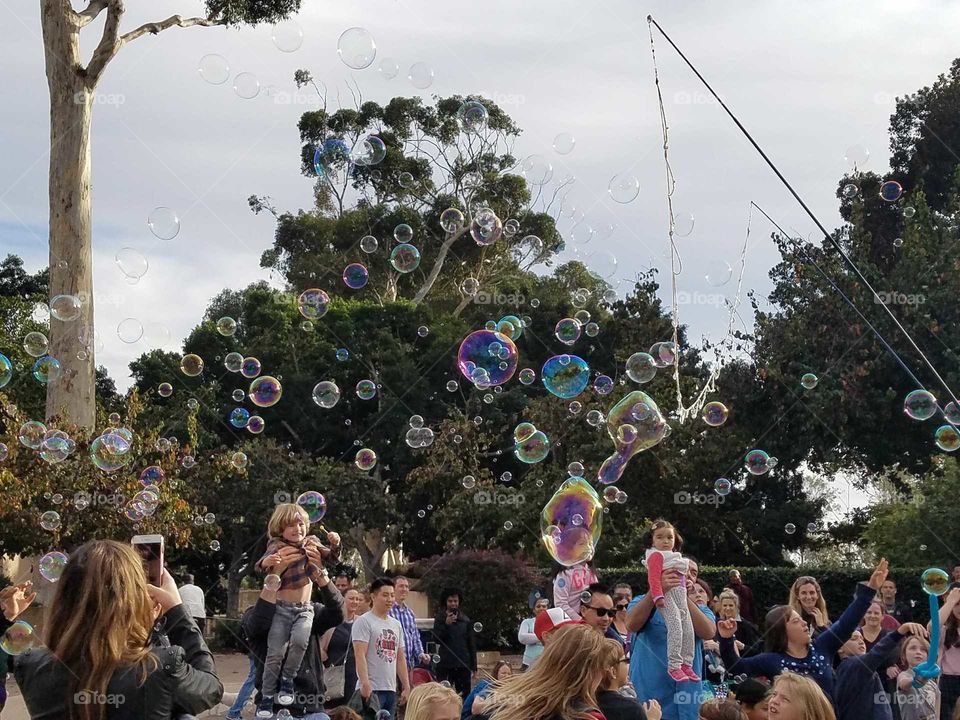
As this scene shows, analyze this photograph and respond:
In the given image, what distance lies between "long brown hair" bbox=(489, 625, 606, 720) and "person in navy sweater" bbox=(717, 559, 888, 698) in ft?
7.17

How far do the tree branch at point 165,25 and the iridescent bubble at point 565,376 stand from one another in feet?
26.0

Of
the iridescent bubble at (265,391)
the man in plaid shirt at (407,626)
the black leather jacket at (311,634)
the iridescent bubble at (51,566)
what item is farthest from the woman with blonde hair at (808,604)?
the iridescent bubble at (265,391)

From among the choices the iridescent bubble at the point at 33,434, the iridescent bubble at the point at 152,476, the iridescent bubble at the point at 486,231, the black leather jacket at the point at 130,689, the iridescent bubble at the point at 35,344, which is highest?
the iridescent bubble at the point at 486,231

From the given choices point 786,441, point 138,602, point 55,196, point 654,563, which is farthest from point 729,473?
point 138,602

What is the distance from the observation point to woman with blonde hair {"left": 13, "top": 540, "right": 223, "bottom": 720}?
3229 millimetres

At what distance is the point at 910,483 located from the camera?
2264 cm

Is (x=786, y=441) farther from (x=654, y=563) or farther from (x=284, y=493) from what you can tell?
(x=654, y=563)

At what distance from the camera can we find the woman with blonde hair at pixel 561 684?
3.78 meters

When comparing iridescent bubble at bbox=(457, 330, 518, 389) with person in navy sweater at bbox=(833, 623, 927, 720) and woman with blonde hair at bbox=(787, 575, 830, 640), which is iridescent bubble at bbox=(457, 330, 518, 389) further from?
person in navy sweater at bbox=(833, 623, 927, 720)

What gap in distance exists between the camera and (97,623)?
10.6 ft

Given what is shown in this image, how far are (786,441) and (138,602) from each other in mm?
22320

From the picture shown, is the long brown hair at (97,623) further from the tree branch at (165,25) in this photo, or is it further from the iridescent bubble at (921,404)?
the tree branch at (165,25)

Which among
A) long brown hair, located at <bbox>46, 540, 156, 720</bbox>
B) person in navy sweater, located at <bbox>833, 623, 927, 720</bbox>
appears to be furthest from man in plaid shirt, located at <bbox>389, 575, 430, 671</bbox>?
long brown hair, located at <bbox>46, 540, 156, 720</bbox>

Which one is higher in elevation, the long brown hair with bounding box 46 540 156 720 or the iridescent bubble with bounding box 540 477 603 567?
the long brown hair with bounding box 46 540 156 720
